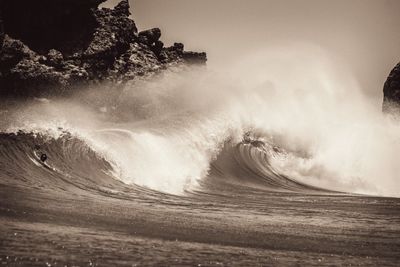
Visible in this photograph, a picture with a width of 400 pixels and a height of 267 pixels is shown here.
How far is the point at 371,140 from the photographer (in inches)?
1473

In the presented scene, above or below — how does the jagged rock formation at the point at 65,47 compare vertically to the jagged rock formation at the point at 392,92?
below

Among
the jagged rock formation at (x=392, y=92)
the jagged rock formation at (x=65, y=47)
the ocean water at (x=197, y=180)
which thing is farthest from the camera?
the jagged rock formation at (x=392, y=92)

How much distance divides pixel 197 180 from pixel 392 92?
32906 mm

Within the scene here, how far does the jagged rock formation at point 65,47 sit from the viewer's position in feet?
111

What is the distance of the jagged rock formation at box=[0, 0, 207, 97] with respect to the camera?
111 feet

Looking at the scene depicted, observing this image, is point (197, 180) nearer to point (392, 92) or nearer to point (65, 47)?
point (65, 47)

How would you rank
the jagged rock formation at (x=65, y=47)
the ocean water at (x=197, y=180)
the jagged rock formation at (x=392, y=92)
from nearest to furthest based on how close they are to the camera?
the ocean water at (x=197, y=180) < the jagged rock formation at (x=65, y=47) < the jagged rock formation at (x=392, y=92)

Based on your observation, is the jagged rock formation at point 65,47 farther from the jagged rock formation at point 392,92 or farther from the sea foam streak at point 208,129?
the jagged rock formation at point 392,92

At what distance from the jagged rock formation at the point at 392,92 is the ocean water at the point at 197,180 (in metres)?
2.91

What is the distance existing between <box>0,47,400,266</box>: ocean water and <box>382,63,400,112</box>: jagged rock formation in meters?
2.91

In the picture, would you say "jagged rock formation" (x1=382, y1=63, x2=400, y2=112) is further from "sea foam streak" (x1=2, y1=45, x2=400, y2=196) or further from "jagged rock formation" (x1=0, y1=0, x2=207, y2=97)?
"jagged rock formation" (x1=0, y1=0, x2=207, y2=97)

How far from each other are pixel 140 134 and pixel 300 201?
41.3ft

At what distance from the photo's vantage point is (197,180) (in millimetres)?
20391

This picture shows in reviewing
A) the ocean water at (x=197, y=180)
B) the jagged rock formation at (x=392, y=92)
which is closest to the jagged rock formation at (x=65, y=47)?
the ocean water at (x=197, y=180)
